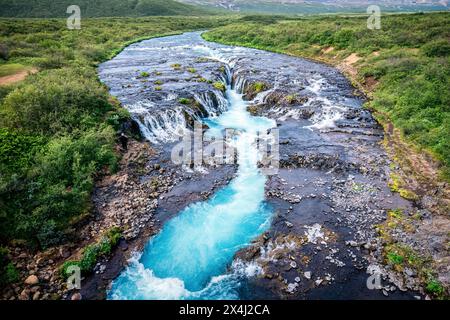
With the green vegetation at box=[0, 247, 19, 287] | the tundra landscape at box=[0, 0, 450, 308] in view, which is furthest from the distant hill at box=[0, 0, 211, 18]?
the green vegetation at box=[0, 247, 19, 287]

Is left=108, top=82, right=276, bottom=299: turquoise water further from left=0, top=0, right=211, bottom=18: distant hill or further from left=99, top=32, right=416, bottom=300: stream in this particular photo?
left=0, top=0, right=211, bottom=18: distant hill

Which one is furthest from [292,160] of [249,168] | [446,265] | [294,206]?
[446,265]

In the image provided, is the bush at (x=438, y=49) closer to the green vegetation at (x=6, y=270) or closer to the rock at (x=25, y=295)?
the rock at (x=25, y=295)

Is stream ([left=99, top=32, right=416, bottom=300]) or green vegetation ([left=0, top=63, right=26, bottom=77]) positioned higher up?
green vegetation ([left=0, top=63, right=26, bottom=77])

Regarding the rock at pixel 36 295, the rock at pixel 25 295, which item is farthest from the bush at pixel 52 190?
the rock at pixel 36 295

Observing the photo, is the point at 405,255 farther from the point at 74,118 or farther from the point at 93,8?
the point at 93,8

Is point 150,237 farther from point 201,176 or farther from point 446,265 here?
point 446,265
